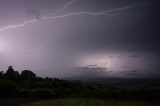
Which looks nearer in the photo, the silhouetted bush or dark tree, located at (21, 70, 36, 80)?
the silhouetted bush

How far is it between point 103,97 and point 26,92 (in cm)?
1221

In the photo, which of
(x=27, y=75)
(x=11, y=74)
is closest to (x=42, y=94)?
(x=11, y=74)

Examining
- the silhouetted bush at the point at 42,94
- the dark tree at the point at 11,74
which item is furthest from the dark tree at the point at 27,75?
the silhouetted bush at the point at 42,94

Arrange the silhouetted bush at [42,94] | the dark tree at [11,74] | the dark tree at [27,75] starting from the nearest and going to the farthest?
the silhouetted bush at [42,94] → the dark tree at [11,74] → the dark tree at [27,75]

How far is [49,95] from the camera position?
38.4 meters

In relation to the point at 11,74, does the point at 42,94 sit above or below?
below

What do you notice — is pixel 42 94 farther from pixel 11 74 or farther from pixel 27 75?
pixel 27 75

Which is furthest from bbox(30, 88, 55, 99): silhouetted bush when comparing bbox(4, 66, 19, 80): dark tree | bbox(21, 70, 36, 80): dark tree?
bbox(21, 70, 36, 80): dark tree

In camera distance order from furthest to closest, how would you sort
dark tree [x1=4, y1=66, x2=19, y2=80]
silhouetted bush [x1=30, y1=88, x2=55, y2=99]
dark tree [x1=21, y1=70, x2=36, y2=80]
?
dark tree [x1=21, y1=70, x2=36, y2=80] < dark tree [x1=4, y1=66, x2=19, y2=80] < silhouetted bush [x1=30, y1=88, x2=55, y2=99]

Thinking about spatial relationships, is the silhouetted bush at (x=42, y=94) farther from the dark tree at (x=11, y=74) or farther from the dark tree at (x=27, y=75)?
the dark tree at (x=27, y=75)

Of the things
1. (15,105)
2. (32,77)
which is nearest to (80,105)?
(15,105)

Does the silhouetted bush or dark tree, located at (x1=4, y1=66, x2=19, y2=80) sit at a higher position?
dark tree, located at (x1=4, y1=66, x2=19, y2=80)

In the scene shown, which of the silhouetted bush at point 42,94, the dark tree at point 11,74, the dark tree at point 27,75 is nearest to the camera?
the silhouetted bush at point 42,94

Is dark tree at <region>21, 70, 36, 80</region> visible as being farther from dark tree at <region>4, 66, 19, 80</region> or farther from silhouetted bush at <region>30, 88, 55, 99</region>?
silhouetted bush at <region>30, 88, 55, 99</region>
